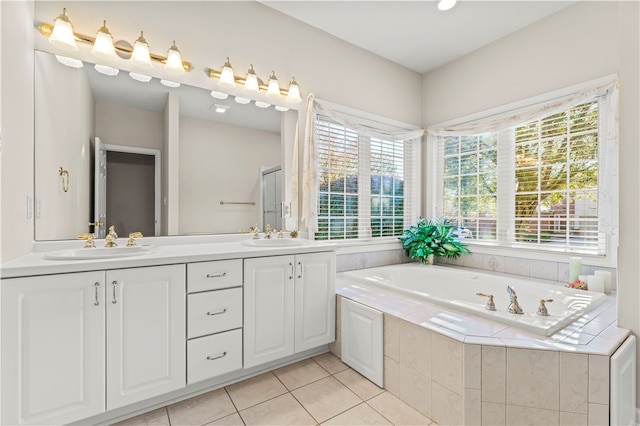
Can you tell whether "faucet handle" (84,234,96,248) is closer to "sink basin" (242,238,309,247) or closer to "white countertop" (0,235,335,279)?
"white countertop" (0,235,335,279)

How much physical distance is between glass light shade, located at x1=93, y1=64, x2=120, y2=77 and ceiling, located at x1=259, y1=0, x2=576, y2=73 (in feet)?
4.40

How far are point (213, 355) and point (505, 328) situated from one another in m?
1.61

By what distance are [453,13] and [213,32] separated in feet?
6.56

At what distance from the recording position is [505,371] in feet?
4.55

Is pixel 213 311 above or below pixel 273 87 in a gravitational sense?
below

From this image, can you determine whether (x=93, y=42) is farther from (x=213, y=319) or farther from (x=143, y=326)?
(x=213, y=319)

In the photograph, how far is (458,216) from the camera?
336cm

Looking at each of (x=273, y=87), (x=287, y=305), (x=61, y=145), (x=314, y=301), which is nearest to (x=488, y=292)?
(x=314, y=301)

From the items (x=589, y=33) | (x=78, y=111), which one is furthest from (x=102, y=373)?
(x=589, y=33)

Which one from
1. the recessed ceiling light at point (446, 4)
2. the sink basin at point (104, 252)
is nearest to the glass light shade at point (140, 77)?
the sink basin at point (104, 252)

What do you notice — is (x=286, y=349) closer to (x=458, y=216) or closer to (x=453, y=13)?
(x=458, y=216)

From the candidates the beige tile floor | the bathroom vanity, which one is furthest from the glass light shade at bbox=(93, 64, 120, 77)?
the beige tile floor

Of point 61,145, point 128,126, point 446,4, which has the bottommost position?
point 61,145

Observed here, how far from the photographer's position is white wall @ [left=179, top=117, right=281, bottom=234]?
2.22 meters
